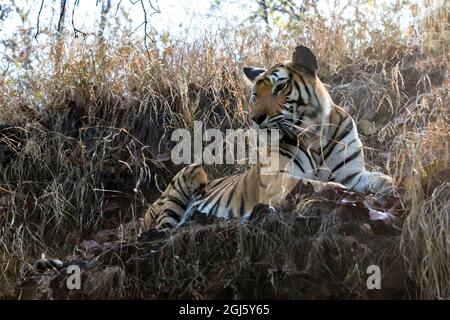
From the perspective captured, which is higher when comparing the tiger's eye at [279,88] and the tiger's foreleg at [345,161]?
the tiger's eye at [279,88]

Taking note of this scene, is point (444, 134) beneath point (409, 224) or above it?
above

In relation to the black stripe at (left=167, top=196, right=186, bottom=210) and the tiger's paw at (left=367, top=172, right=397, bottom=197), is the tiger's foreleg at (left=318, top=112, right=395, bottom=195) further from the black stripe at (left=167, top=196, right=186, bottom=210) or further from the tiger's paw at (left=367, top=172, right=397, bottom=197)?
the black stripe at (left=167, top=196, right=186, bottom=210)

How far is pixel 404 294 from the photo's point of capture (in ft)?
14.6

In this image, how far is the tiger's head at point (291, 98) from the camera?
5875 millimetres

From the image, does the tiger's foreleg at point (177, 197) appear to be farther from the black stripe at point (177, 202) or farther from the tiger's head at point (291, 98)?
the tiger's head at point (291, 98)

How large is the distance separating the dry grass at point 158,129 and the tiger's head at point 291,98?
2.07ft

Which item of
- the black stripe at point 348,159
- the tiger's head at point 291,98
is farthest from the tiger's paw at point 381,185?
the tiger's head at point 291,98

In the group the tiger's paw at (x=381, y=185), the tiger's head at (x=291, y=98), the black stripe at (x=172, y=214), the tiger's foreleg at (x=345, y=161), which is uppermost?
the tiger's head at (x=291, y=98)

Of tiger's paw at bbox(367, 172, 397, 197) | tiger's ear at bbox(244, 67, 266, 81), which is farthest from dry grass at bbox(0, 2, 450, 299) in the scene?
tiger's ear at bbox(244, 67, 266, 81)

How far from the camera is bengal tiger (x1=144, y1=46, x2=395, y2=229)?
18.7 ft

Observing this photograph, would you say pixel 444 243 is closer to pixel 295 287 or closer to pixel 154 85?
pixel 295 287

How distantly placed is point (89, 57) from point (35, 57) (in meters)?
0.60
